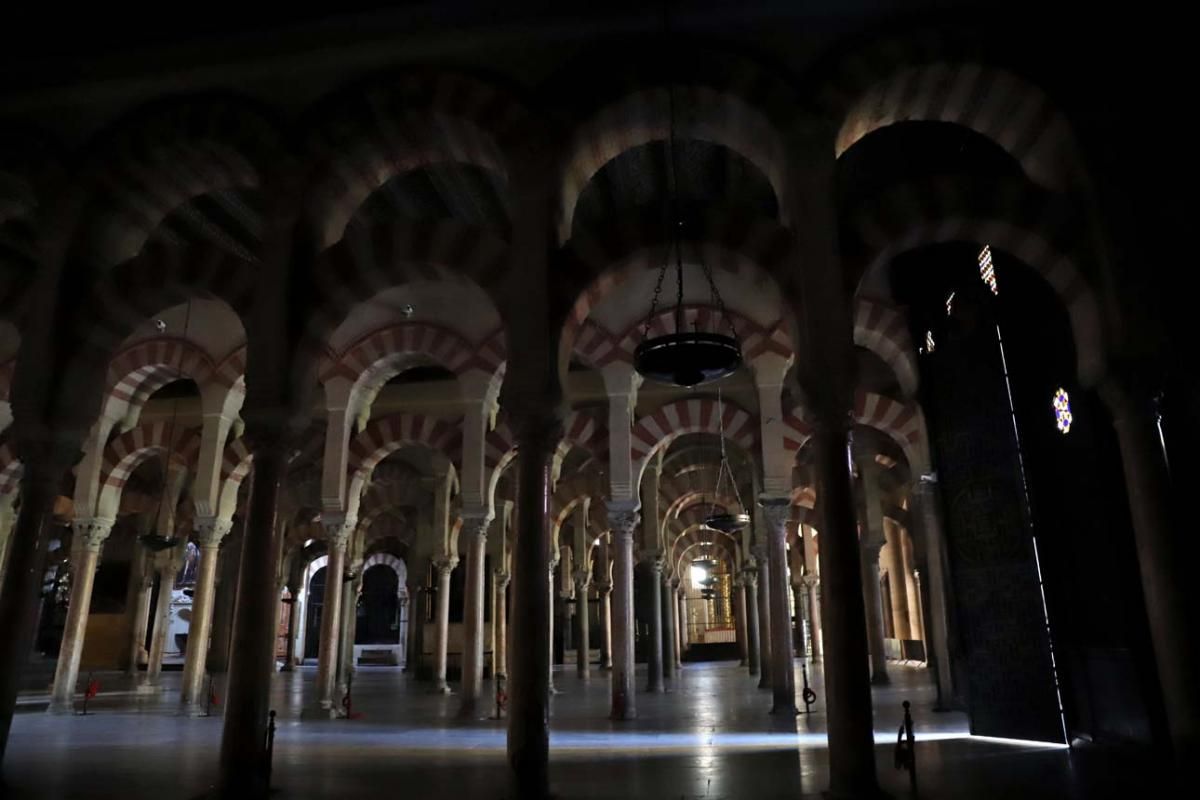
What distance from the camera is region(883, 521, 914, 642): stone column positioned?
19.0 metres

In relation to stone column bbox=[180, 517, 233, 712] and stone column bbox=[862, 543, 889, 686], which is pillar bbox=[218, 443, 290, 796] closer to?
stone column bbox=[180, 517, 233, 712]

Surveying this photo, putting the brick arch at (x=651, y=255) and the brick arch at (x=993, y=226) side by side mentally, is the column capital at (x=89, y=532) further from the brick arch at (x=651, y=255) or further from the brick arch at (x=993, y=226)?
the brick arch at (x=993, y=226)

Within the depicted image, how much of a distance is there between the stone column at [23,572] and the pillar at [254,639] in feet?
4.73

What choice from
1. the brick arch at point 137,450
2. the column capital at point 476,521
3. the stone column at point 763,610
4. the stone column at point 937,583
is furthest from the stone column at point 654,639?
the brick arch at point 137,450

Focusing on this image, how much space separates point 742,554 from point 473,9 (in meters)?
12.7

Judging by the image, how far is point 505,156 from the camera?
4.86 meters

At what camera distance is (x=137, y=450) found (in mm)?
10539

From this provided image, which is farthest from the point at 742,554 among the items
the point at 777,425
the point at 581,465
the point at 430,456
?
the point at 777,425

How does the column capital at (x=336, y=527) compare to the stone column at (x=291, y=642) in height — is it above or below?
above

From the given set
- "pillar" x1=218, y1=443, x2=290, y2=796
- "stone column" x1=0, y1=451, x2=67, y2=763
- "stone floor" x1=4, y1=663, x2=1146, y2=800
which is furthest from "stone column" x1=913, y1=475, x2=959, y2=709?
"stone column" x1=0, y1=451, x2=67, y2=763

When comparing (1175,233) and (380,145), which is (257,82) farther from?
(1175,233)

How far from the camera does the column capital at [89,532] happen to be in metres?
9.21

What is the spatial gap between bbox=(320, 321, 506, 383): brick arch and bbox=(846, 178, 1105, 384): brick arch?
4.45 metres

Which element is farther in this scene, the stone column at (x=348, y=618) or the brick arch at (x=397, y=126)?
the stone column at (x=348, y=618)
